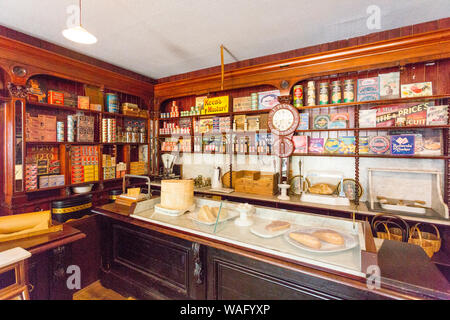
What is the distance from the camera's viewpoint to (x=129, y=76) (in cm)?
414

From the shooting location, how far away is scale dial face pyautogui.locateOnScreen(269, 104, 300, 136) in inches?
128

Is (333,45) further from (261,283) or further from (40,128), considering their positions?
(40,128)

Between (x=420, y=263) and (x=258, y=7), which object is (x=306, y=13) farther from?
(x=420, y=263)

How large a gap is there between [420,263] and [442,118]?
222 cm

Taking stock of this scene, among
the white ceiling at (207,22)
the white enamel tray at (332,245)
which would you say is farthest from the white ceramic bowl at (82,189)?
the white enamel tray at (332,245)

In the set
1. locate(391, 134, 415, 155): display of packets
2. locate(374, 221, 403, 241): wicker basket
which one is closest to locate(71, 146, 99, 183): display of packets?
locate(374, 221, 403, 241): wicker basket

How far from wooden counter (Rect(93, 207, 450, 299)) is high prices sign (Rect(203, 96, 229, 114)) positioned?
7.66 ft

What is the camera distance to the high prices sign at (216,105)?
377 centimetres

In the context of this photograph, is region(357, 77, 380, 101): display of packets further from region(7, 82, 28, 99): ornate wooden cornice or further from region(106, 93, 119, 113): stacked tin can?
region(7, 82, 28, 99): ornate wooden cornice

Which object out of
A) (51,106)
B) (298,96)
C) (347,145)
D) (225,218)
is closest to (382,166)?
(347,145)

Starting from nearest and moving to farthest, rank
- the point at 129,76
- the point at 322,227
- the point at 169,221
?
the point at 322,227 → the point at 169,221 → the point at 129,76

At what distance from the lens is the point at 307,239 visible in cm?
136
